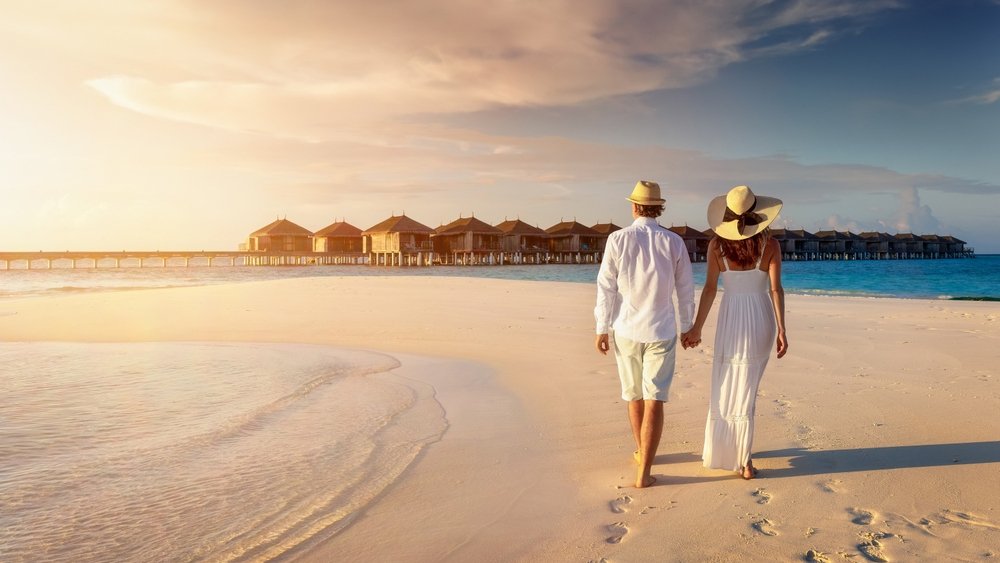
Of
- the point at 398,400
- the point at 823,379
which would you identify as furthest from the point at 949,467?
the point at 398,400

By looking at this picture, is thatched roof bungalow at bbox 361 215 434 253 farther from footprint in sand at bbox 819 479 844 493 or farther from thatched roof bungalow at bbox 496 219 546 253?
footprint in sand at bbox 819 479 844 493

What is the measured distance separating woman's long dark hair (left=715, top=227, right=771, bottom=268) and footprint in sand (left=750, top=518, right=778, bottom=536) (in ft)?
4.63

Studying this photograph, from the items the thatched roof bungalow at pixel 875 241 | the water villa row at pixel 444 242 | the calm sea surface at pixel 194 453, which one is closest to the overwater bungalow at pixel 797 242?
the thatched roof bungalow at pixel 875 241

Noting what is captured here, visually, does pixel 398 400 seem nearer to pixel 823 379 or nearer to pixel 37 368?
pixel 823 379

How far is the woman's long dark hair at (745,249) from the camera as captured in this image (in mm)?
3783

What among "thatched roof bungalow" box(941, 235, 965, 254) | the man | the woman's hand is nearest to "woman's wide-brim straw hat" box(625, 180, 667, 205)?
the man

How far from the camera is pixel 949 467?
4000mm

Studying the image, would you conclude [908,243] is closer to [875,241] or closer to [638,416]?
[875,241]

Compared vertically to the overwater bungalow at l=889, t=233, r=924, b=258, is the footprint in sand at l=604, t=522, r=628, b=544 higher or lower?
lower

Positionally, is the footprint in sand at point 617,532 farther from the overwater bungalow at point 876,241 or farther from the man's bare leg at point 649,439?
the overwater bungalow at point 876,241

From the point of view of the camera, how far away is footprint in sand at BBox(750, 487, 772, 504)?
11.5 feet

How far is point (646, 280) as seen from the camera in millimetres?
3725

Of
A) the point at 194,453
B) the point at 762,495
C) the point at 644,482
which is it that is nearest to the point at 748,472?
the point at 762,495

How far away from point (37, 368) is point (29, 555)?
5.78 m
